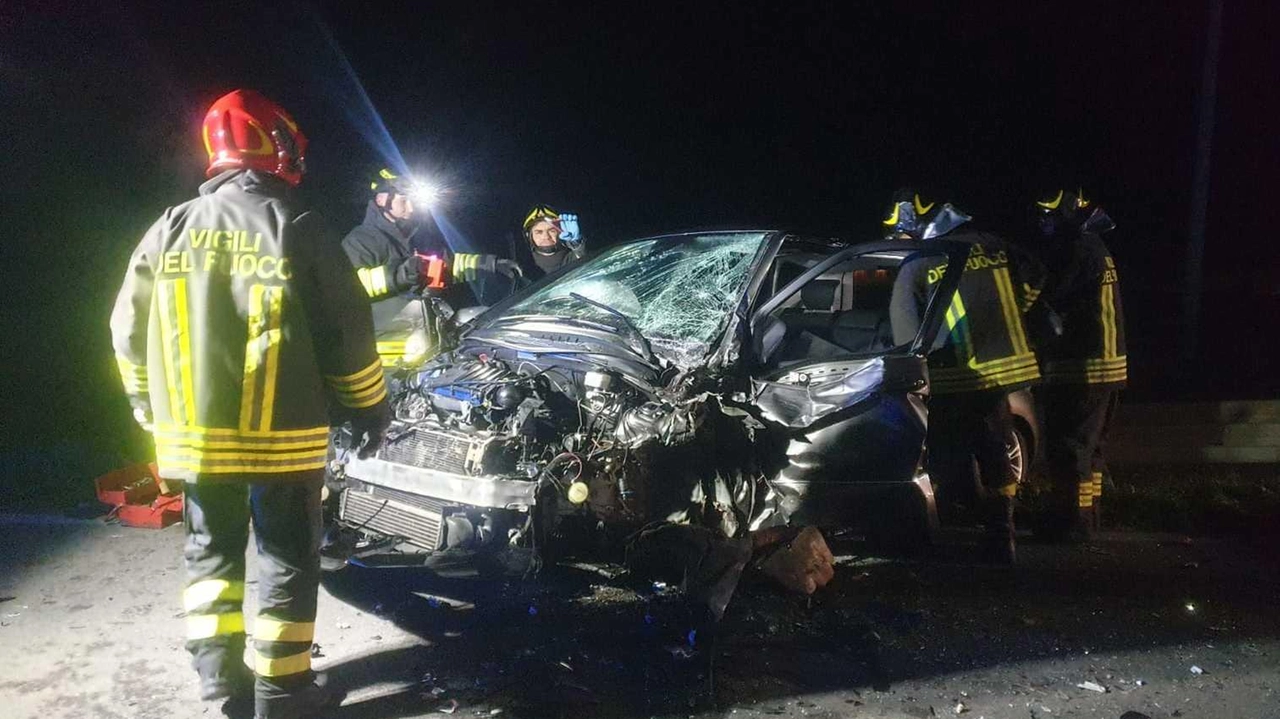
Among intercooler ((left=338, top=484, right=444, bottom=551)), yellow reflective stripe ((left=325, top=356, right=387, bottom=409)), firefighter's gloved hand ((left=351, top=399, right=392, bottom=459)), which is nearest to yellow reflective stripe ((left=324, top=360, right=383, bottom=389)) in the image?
yellow reflective stripe ((left=325, top=356, right=387, bottom=409))

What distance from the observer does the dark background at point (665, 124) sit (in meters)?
7.44

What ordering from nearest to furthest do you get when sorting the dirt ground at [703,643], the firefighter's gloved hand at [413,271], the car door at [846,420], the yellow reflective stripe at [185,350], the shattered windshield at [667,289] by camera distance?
the yellow reflective stripe at [185,350] → the dirt ground at [703,643] → the car door at [846,420] → the shattered windshield at [667,289] → the firefighter's gloved hand at [413,271]

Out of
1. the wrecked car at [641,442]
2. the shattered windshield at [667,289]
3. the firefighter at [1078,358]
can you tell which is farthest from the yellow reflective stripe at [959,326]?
the firefighter at [1078,358]

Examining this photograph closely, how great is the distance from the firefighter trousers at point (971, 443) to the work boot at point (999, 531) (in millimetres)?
45

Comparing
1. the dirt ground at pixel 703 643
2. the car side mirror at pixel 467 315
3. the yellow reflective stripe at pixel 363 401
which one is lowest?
the dirt ground at pixel 703 643

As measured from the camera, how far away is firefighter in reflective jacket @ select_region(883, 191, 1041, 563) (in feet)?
12.7

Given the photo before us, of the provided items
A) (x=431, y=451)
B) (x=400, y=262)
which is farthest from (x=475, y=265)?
(x=431, y=451)

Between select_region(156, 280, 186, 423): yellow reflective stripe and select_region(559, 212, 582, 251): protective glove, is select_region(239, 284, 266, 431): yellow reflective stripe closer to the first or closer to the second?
select_region(156, 280, 186, 423): yellow reflective stripe

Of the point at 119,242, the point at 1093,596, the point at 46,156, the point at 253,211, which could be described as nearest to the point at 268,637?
the point at 253,211

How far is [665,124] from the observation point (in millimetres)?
14188

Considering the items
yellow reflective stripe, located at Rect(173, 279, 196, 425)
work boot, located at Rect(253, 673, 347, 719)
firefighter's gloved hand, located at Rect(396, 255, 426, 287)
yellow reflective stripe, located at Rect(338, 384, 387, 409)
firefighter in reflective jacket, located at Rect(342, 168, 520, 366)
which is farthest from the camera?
firefighter's gloved hand, located at Rect(396, 255, 426, 287)

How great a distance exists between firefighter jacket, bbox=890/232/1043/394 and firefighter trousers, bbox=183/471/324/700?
2.78 m

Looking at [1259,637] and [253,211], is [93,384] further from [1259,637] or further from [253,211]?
[1259,637]

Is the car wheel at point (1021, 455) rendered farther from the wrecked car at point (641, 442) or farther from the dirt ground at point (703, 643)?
the wrecked car at point (641, 442)
